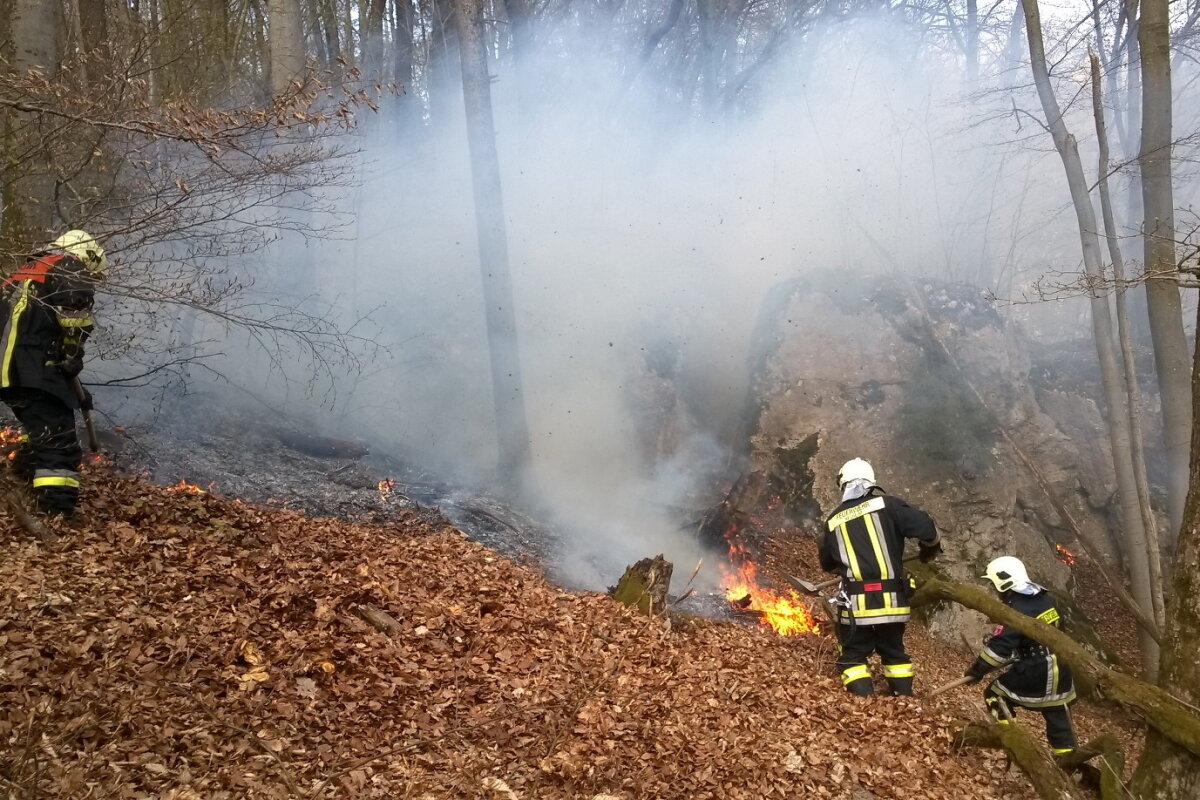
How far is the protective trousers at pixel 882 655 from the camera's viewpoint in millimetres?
6055

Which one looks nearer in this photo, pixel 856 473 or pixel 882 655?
pixel 882 655

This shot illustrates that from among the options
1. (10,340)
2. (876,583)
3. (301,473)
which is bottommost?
(876,583)

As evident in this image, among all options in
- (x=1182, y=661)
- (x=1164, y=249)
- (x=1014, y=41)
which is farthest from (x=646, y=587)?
(x=1014, y=41)

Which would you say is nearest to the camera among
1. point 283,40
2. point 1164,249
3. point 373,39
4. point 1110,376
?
point 1164,249

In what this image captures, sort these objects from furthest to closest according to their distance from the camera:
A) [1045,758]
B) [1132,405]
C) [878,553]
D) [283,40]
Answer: [283,40] < [1132,405] < [878,553] < [1045,758]

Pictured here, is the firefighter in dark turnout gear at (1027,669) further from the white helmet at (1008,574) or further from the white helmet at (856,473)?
the white helmet at (856,473)

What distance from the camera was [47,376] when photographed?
5363mm

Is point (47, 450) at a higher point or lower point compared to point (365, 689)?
higher

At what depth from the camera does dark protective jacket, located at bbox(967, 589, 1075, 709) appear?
6105mm

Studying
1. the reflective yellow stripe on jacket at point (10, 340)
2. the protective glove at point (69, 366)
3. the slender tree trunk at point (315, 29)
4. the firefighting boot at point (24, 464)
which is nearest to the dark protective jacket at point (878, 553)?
the protective glove at point (69, 366)

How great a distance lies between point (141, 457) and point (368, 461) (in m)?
2.74

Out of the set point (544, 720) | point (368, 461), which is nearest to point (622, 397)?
point (368, 461)

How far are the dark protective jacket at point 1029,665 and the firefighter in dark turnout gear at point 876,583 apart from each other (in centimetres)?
72

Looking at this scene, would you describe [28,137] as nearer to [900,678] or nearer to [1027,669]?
[900,678]
